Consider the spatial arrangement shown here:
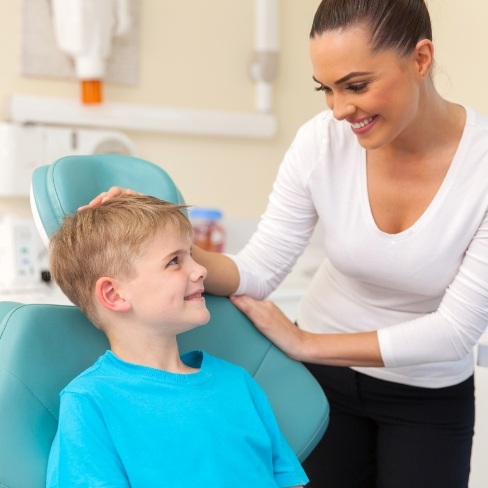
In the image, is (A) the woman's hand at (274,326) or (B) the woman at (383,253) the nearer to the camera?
(B) the woman at (383,253)

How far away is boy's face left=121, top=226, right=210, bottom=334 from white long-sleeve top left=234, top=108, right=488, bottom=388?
226 millimetres

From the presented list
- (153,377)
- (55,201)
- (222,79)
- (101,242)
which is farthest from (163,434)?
(222,79)

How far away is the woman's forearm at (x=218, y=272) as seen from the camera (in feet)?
4.62

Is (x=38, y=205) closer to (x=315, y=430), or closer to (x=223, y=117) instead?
(x=315, y=430)

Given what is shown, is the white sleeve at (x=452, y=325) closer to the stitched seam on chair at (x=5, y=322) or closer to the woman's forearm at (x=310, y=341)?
the woman's forearm at (x=310, y=341)

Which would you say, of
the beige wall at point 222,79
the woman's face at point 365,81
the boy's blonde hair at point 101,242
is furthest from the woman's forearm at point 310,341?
the beige wall at point 222,79

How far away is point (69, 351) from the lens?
1.27 metres

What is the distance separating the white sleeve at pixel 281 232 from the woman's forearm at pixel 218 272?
0.07 feet

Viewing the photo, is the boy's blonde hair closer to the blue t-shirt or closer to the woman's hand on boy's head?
the woman's hand on boy's head

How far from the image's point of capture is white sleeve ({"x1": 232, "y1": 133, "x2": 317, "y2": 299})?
1.48 m

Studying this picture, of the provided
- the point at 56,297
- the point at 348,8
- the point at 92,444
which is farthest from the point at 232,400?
the point at 56,297

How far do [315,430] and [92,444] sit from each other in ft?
1.43

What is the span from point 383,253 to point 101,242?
499 millimetres

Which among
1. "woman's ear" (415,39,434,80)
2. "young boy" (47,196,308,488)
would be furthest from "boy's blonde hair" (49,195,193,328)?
"woman's ear" (415,39,434,80)
